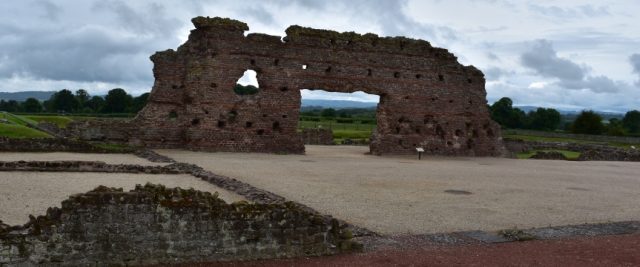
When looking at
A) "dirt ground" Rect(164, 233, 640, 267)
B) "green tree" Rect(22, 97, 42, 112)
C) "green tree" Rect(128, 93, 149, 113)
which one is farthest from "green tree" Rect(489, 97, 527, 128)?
"dirt ground" Rect(164, 233, 640, 267)

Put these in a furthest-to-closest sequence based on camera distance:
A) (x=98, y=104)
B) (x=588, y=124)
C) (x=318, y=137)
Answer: (x=98, y=104) < (x=588, y=124) < (x=318, y=137)

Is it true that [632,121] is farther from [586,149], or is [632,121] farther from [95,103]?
[95,103]

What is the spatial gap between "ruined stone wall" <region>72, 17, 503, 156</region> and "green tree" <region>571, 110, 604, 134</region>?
49619mm

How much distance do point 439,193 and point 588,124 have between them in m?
65.6

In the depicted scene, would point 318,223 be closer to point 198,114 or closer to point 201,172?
point 201,172

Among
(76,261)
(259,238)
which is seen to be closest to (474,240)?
(259,238)

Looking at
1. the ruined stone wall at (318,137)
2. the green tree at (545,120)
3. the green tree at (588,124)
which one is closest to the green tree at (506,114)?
the green tree at (545,120)

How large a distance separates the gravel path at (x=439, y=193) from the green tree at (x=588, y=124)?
54580 millimetres

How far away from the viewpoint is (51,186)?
11.8 metres

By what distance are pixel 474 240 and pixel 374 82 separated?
19.7 metres

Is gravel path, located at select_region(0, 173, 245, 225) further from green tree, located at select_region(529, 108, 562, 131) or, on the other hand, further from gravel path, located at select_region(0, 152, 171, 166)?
green tree, located at select_region(529, 108, 562, 131)

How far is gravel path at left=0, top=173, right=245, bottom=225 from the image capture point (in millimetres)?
9172

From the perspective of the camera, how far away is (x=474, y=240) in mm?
8484

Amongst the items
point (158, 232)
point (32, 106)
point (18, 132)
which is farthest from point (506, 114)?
point (158, 232)
